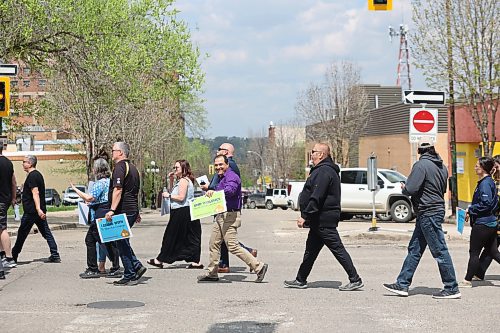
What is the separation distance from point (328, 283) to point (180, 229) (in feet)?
9.85

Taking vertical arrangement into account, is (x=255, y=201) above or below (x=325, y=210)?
below

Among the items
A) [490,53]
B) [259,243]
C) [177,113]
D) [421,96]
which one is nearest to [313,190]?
[421,96]

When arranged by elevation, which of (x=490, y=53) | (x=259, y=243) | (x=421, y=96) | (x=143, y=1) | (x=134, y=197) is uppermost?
(x=143, y=1)

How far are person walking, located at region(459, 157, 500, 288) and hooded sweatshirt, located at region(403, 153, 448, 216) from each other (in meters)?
1.11

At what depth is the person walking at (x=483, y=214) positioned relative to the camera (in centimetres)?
1128

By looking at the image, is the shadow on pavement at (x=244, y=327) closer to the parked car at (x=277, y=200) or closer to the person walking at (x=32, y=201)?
the person walking at (x=32, y=201)

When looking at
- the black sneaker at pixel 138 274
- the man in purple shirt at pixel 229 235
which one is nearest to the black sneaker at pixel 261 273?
the man in purple shirt at pixel 229 235

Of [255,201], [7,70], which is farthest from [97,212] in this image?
[255,201]

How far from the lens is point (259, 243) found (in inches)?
776

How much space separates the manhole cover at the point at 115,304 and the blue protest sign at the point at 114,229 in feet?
4.81

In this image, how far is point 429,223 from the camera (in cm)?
1026

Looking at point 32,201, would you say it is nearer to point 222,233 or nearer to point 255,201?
point 222,233

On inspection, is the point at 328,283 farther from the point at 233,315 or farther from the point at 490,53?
the point at 490,53

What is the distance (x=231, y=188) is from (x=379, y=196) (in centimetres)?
1791
